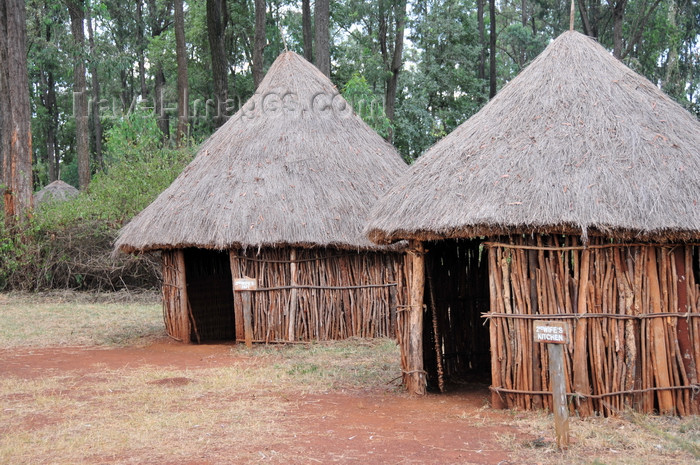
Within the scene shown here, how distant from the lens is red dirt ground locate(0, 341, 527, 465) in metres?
5.70

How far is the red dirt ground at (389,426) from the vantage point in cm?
570

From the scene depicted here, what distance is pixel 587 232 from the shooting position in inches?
257

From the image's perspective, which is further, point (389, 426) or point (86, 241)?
point (86, 241)

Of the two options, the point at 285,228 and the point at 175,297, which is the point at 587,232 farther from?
the point at 175,297

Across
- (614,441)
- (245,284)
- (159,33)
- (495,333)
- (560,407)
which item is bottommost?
(614,441)

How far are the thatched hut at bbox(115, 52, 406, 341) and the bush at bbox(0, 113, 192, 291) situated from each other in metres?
5.60

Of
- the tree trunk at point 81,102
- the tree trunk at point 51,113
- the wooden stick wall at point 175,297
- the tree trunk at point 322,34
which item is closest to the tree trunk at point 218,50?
the tree trunk at point 322,34

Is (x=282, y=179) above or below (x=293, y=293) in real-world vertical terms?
above

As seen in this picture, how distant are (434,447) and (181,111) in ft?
55.3

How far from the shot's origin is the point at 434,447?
592 centimetres

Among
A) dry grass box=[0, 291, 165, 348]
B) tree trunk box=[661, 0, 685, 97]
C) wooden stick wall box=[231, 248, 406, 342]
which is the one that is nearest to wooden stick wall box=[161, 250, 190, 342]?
dry grass box=[0, 291, 165, 348]

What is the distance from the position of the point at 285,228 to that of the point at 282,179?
3.61ft

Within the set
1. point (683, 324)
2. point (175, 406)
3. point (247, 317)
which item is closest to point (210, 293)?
point (247, 317)

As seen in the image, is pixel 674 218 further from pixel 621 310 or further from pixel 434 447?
pixel 434 447
